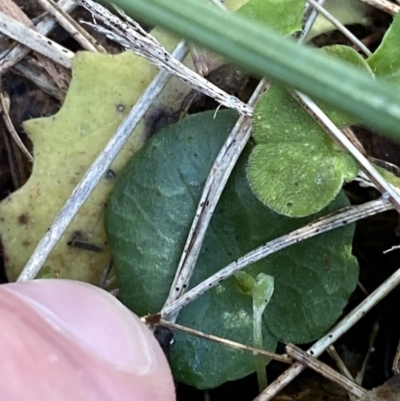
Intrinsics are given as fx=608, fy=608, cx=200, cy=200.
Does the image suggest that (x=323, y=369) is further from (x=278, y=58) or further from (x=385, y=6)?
(x=278, y=58)

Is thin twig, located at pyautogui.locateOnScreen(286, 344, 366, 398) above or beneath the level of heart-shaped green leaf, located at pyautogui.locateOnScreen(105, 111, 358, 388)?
beneath

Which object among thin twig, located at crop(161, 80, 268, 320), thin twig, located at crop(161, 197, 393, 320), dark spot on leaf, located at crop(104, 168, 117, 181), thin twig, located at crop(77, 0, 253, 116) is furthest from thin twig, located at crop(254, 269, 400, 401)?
dark spot on leaf, located at crop(104, 168, 117, 181)

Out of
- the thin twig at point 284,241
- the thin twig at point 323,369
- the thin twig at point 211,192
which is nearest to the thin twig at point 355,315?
the thin twig at point 323,369

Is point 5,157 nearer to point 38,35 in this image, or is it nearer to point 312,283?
point 38,35

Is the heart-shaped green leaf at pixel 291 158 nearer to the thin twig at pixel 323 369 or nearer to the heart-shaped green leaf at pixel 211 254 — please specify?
the heart-shaped green leaf at pixel 211 254

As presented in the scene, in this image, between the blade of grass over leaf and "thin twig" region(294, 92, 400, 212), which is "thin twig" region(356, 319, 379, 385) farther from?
the blade of grass over leaf

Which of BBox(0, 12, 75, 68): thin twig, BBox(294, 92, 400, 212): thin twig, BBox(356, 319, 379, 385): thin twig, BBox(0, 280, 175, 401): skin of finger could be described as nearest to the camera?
BBox(0, 280, 175, 401): skin of finger

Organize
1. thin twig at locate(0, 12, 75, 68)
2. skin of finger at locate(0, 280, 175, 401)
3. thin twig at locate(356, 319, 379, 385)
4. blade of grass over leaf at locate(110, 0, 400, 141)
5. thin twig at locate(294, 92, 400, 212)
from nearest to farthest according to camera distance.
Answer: blade of grass over leaf at locate(110, 0, 400, 141), skin of finger at locate(0, 280, 175, 401), thin twig at locate(294, 92, 400, 212), thin twig at locate(356, 319, 379, 385), thin twig at locate(0, 12, 75, 68)
